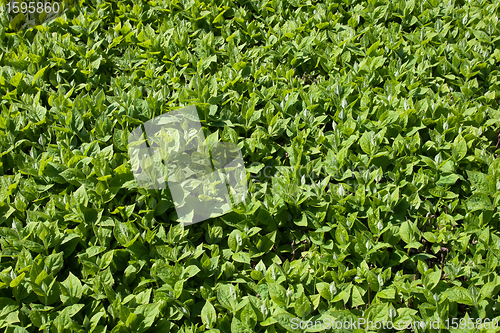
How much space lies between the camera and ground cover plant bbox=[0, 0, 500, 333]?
7.57ft

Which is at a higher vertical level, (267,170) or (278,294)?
(267,170)

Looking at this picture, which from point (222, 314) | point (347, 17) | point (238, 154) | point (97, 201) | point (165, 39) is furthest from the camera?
point (347, 17)

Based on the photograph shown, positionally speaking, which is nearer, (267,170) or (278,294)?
(278,294)

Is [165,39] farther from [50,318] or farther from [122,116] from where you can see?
[50,318]

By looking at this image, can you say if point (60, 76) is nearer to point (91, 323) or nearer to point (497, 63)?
point (91, 323)

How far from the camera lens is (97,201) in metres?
2.74

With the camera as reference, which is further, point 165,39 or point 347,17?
point 347,17

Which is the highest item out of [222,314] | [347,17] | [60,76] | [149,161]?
[347,17]

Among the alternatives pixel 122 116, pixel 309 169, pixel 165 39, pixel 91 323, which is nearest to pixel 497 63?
pixel 309 169

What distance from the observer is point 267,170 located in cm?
303

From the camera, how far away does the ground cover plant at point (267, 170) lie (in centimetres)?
231

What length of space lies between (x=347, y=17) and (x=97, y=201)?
10.6ft

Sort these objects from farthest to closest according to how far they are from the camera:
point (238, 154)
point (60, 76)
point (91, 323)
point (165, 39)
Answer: point (165, 39) → point (60, 76) → point (238, 154) → point (91, 323)

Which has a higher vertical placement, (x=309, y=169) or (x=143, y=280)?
(x=309, y=169)
